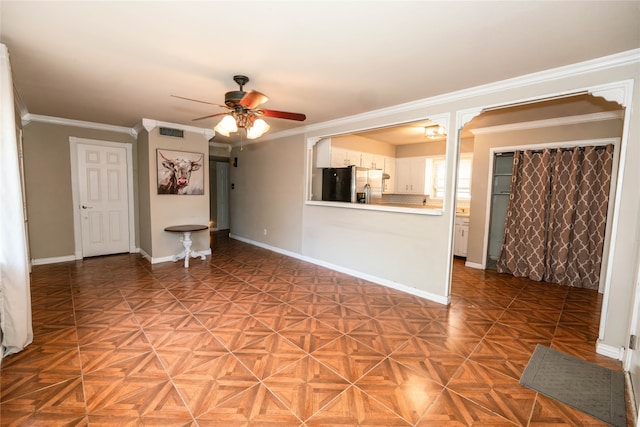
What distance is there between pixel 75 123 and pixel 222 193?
13.0ft

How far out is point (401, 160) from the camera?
699 cm

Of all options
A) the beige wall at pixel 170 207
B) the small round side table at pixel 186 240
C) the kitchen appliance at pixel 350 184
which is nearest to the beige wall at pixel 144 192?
the beige wall at pixel 170 207

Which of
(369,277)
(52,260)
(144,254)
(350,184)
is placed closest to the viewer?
(369,277)

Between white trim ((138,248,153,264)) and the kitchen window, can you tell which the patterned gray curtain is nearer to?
the kitchen window

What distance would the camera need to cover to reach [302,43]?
2244 millimetres

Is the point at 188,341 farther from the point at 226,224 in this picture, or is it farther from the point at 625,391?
the point at 226,224

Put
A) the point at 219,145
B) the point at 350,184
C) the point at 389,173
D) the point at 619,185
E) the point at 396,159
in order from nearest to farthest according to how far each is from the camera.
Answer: the point at 619,185
the point at 350,184
the point at 389,173
the point at 396,159
the point at 219,145

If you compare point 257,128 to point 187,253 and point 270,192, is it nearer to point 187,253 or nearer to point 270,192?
point 187,253

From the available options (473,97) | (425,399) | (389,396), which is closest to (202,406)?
(389,396)

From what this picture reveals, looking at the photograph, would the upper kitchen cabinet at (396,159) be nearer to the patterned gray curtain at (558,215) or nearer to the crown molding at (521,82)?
the crown molding at (521,82)

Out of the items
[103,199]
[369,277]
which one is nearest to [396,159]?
[369,277]

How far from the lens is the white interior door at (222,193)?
8.56 m

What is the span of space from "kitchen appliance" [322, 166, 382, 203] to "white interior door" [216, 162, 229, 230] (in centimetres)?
445

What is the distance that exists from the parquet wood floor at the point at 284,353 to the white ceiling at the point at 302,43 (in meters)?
2.52
